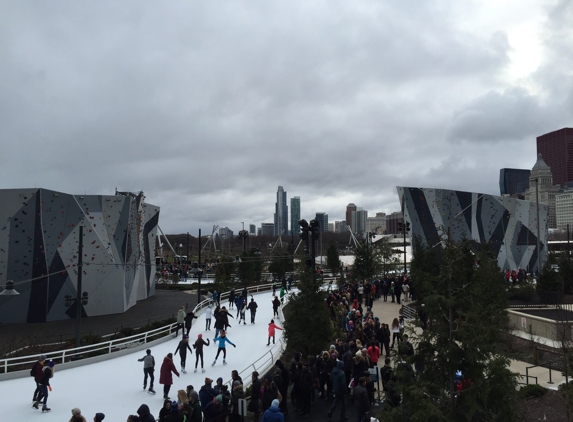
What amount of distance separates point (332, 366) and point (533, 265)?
149 feet

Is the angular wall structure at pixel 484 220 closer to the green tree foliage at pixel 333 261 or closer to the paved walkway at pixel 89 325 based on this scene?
the green tree foliage at pixel 333 261

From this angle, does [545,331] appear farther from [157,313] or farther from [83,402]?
[157,313]

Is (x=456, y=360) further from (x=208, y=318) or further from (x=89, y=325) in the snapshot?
(x=89, y=325)

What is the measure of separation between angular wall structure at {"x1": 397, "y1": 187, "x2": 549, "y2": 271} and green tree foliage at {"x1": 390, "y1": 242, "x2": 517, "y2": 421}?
110 ft

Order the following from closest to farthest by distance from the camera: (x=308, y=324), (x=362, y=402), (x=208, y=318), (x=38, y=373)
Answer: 1. (x=362, y=402)
2. (x=38, y=373)
3. (x=308, y=324)
4. (x=208, y=318)

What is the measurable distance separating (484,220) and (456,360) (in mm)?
42697

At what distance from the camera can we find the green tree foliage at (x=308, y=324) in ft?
44.9

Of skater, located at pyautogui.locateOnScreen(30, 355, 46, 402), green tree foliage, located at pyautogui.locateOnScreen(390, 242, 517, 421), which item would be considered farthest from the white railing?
green tree foliage, located at pyautogui.locateOnScreen(390, 242, 517, 421)

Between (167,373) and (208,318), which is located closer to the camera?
(167,373)

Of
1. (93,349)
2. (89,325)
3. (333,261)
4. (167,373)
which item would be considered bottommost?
(89,325)

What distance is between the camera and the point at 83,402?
38.2 feet

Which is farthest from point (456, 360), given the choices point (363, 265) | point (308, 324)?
point (363, 265)

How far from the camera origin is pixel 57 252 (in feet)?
92.5

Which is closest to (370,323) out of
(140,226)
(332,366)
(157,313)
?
(332,366)
